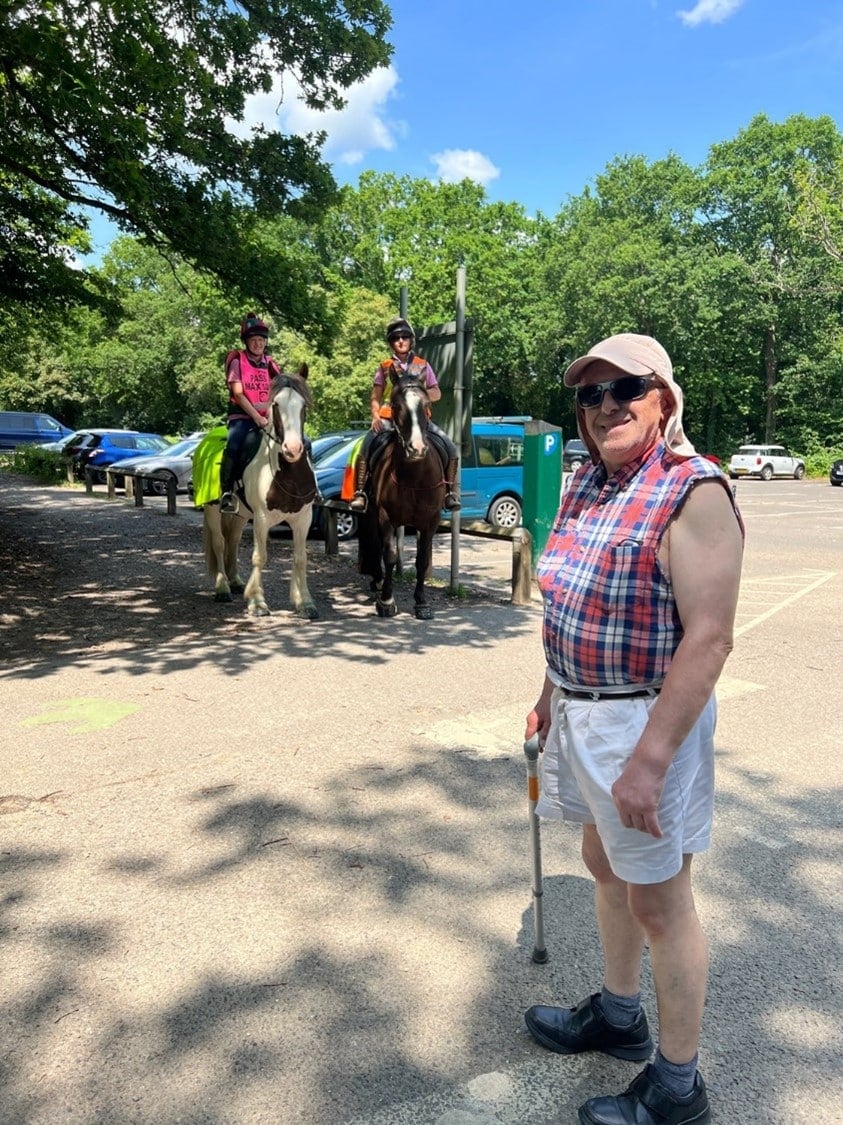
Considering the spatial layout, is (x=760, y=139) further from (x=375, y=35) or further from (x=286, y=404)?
(x=286, y=404)

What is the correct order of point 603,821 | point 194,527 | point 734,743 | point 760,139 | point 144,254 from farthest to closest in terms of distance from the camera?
point 144,254 → point 760,139 → point 194,527 → point 734,743 → point 603,821

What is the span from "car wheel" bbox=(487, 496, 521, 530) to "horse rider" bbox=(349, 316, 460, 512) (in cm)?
608

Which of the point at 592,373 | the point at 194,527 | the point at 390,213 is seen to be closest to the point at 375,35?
the point at 194,527

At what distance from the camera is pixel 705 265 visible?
150 ft

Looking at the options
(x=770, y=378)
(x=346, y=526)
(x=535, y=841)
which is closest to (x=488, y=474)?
(x=346, y=526)

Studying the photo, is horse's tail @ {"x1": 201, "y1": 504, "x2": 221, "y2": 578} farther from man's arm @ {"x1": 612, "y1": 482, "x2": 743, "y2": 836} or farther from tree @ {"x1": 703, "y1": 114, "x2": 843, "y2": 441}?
tree @ {"x1": 703, "y1": 114, "x2": 843, "y2": 441}

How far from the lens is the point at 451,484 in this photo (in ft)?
30.5

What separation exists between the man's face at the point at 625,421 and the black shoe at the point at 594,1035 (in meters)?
1.65

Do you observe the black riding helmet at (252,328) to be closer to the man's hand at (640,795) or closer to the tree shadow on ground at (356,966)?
the tree shadow on ground at (356,966)

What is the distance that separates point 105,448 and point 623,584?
27.2 metres

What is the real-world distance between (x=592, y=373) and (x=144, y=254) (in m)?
59.1

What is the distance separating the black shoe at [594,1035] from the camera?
2508mm

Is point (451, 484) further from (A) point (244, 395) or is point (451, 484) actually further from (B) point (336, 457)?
(B) point (336, 457)

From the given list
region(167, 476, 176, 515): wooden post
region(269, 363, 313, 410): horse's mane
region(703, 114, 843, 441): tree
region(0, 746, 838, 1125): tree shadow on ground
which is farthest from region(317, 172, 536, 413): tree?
region(0, 746, 838, 1125): tree shadow on ground
